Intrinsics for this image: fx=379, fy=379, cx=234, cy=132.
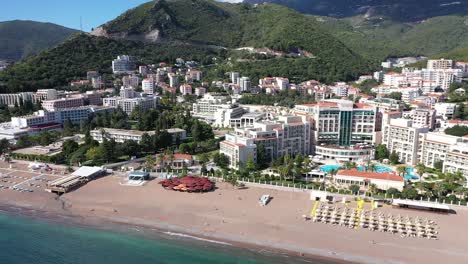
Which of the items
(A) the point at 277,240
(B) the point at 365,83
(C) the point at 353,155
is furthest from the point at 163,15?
(A) the point at 277,240

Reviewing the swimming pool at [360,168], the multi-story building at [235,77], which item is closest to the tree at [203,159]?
the swimming pool at [360,168]

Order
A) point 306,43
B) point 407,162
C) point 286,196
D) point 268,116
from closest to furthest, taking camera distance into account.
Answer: point 286,196, point 407,162, point 268,116, point 306,43

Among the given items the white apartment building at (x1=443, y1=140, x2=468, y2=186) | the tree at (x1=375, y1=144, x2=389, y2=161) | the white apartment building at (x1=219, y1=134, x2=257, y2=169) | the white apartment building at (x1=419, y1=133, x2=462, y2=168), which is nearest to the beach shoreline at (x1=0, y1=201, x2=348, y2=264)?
the white apartment building at (x1=219, y1=134, x2=257, y2=169)

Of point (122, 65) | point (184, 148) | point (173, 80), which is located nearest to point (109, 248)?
point (184, 148)

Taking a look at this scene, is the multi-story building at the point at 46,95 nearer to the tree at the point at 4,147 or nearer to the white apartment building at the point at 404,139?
the tree at the point at 4,147

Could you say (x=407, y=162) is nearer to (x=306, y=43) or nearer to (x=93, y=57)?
(x=306, y=43)

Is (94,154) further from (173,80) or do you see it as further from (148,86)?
(173,80)
